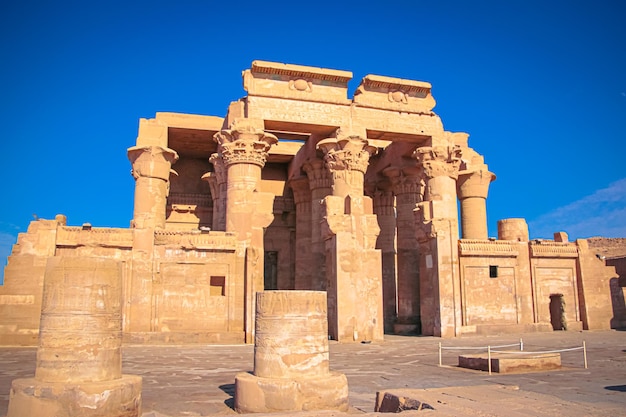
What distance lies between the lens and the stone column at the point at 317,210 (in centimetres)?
2123

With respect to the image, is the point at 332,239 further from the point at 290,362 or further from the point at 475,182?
the point at 290,362

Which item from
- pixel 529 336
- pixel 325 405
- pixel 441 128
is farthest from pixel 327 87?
pixel 325 405

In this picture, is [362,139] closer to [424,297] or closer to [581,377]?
[424,297]

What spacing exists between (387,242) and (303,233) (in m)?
3.90

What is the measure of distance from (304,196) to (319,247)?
168 inches

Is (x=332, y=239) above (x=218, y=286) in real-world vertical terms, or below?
above

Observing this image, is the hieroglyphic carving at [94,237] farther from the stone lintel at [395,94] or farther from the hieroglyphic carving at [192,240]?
the stone lintel at [395,94]

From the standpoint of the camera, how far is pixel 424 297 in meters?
21.0

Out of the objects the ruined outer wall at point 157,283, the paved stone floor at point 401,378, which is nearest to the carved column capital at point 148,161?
the ruined outer wall at point 157,283

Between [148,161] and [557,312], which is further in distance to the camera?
[557,312]

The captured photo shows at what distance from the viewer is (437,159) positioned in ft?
70.4

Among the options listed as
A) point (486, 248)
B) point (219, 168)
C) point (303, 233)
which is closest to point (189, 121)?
point (219, 168)

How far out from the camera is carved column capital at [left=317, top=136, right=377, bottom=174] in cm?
2020

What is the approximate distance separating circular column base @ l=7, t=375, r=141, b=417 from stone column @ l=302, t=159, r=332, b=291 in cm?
1510
